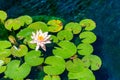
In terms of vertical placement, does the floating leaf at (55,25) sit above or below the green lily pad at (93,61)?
above

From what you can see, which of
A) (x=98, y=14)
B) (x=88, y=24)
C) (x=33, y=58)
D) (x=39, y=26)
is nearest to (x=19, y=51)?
(x=33, y=58)

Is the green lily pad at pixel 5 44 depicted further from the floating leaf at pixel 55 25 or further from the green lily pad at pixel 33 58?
the floating leaf at pixel 55 25

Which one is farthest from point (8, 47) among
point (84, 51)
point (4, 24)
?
point (84, 51)

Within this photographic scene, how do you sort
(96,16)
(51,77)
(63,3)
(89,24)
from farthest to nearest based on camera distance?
(63,3)
(96,16)
(89,24)
(51,77)

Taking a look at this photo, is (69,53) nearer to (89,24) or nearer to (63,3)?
(89,24)

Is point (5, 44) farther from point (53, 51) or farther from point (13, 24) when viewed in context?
point (53, 51)

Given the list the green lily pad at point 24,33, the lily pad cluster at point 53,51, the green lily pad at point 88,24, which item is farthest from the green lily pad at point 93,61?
the green lily pad at point 24,33
